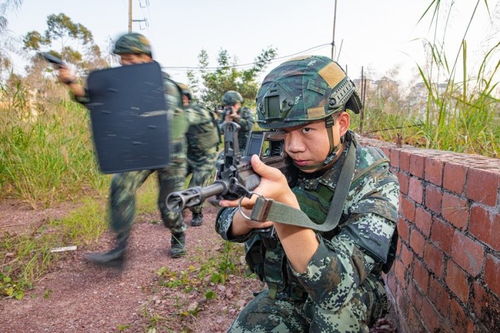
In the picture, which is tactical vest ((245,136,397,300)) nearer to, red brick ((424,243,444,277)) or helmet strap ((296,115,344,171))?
helmet strap ((296,115,344,171))

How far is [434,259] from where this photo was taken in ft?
5.32

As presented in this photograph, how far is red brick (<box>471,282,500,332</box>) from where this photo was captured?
1125 mm

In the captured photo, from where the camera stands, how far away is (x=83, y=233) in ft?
11.9

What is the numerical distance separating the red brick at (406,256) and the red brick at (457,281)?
0.49 meters

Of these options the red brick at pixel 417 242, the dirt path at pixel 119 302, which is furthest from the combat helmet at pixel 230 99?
the red brick at pixel 417 242

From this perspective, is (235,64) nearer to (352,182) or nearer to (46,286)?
(46,286)

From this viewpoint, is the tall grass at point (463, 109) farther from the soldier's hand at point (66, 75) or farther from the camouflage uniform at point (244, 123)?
the camouflage uniform at point (244, 123)

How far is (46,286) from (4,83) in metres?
3.02

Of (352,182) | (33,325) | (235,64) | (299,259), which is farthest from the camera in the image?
(235,64)

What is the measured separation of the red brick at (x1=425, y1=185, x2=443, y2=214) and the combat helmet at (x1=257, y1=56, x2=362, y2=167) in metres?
Answer: 0.53

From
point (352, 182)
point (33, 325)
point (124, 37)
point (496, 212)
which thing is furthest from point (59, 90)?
point (496, 212)

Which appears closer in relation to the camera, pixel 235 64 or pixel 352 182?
pixel 352 182

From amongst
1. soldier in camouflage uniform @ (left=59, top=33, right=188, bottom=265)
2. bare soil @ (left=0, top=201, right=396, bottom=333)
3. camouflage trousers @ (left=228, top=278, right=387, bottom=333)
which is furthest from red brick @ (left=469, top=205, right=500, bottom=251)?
soldier in camouflage uniform @ (left=59, top=33, right=188, bottom=265)

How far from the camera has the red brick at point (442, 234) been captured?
148 centimetres
